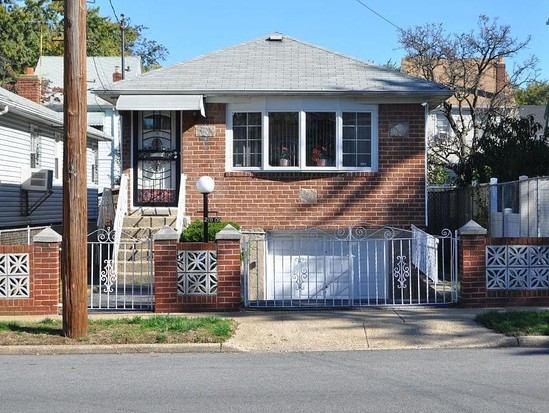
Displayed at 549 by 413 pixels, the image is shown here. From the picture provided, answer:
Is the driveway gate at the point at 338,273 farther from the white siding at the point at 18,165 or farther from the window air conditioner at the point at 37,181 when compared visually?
the white siding at the point at 18,165

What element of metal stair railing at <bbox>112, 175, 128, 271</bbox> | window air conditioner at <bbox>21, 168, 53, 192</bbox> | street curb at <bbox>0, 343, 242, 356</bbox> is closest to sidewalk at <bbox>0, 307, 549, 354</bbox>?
street curb at <bbox>0, 343, 242, 356</bbox>

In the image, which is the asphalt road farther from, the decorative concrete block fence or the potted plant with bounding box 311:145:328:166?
the potted plant with bounding box 311:145:328:166

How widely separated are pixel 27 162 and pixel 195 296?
12.8 meters

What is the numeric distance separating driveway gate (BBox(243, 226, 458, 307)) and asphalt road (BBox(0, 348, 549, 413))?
273 cm

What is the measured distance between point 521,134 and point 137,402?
1778cm

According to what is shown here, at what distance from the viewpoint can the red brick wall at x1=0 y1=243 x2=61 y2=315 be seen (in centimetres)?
1223

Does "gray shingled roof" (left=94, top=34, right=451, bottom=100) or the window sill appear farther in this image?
the window sill

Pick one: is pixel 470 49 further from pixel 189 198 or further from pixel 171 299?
pixel 171 299

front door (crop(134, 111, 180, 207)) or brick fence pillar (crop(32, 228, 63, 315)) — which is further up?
front door (crop(134, 111, 180, 207))

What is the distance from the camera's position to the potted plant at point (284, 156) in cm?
1708

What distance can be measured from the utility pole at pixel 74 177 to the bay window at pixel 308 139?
21.8 feet

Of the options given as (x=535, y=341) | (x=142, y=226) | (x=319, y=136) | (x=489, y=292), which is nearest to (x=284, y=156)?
(x=319, y=136)

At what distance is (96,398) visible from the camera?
768 centimetres

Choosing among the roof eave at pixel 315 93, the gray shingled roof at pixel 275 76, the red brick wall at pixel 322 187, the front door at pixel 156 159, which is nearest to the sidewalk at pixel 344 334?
the red brick wall at pixel 322 187
